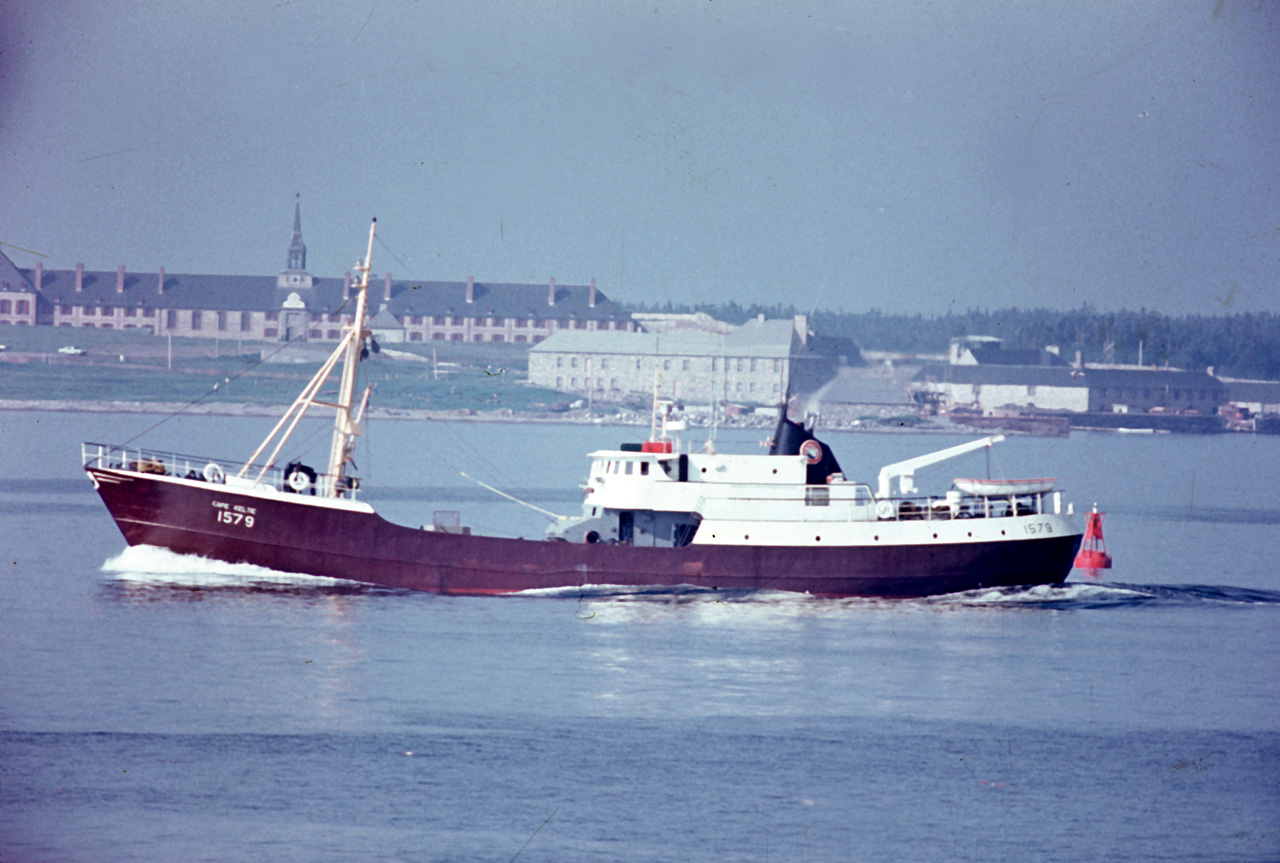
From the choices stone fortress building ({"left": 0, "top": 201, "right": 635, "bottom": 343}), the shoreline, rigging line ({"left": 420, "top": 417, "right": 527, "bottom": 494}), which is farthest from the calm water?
stone fortress building ({"left": 0, "top": 201, "right": 635, "bottom": 343})

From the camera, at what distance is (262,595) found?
37.5m

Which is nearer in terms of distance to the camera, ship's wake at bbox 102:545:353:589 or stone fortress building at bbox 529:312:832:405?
ship's wake at bbox 102:545:353:589

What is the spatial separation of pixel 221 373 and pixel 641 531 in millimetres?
120462

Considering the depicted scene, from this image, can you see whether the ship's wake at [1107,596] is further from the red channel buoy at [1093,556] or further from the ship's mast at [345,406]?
the ship's mast at [345,406]

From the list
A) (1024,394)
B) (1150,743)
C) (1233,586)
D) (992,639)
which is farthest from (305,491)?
(1024,394)

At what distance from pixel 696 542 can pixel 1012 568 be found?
7.95 metres

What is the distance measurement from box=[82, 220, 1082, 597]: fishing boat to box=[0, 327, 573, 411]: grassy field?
97492mm

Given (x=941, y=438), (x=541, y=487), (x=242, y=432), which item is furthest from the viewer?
(x=941, y=438)

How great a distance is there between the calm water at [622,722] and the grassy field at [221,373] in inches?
3905

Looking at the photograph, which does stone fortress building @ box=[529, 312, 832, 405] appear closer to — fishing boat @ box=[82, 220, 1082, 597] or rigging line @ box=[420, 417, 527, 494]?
rigging line @ box=[420, 417, 527, 494]

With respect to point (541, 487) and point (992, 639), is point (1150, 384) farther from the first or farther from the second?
point (992, 639)

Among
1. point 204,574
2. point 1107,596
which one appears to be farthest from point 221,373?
point 1107,596

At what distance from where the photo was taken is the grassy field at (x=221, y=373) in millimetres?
141875

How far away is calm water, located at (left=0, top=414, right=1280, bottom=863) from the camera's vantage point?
22.4m
